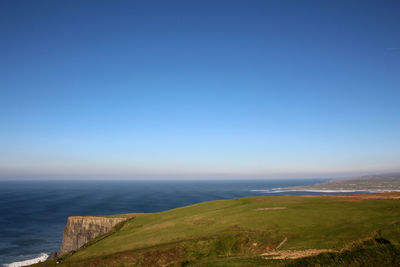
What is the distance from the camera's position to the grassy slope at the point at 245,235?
19141 mm

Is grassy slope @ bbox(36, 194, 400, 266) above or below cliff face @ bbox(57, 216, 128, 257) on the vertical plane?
above

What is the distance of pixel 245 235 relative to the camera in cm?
2353

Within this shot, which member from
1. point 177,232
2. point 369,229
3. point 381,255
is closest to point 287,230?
point 369,229

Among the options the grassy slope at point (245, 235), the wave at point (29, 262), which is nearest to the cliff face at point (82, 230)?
the wave at point (29, 262)

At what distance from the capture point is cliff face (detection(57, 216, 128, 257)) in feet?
144

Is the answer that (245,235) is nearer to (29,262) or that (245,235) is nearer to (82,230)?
(82,230)

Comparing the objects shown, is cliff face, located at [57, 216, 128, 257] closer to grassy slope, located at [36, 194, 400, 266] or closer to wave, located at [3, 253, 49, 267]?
wave, located at [3, 253, 49, 267]

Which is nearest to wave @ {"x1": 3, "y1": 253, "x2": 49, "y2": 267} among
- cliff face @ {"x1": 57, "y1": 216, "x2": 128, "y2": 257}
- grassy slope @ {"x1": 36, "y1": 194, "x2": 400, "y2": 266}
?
cliff face @ {"x1": 57, "y1": 216, "x2": 128, "y2": 257}

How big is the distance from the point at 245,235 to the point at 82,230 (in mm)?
35117

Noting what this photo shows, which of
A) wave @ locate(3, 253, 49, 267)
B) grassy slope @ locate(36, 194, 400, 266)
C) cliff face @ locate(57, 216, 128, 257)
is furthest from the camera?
wave @ locate(3, 253, 49, 267)

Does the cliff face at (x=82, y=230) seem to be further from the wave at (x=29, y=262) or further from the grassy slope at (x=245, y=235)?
the grassy slope at (x=245, y=235)

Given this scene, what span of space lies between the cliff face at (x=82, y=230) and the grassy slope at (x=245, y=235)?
52.2ft

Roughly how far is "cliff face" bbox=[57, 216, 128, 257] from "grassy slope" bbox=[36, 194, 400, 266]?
15916 millimetres

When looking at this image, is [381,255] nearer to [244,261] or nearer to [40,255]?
[244,261]
